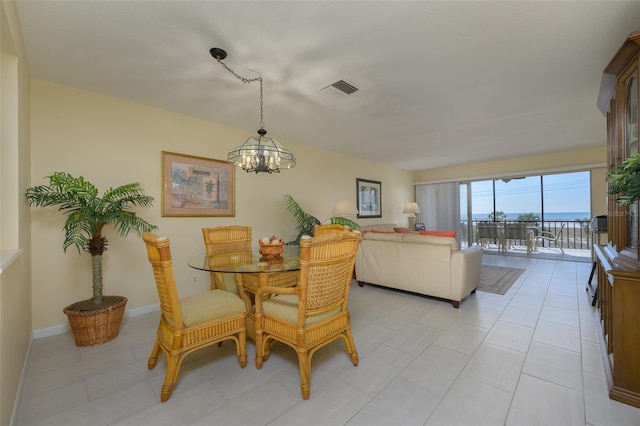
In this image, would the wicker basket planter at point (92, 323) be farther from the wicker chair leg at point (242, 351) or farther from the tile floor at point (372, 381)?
the wicker chair leg at point (242, 351)

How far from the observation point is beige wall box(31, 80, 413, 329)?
2426 millimetres

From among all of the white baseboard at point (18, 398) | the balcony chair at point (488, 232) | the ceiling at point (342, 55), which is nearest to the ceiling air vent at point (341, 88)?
the ceiling at point (342, 55)

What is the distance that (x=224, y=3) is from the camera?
1545mm

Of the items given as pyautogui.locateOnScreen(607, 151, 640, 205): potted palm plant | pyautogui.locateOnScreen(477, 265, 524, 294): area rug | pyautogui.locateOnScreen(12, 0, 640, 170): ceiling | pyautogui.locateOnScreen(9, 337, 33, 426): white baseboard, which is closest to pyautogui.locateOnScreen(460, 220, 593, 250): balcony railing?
pyautogui.locateOnScreen(477, 265, 524, 294): area rug

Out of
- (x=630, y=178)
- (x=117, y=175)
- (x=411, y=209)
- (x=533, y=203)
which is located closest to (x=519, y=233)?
(x=533, y=203)

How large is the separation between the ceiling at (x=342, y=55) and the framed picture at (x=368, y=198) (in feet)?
8.10

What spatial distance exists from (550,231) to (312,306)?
841 centimetres

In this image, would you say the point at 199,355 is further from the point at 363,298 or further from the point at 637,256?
the point at 637,256

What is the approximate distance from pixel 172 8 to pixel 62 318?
290cm

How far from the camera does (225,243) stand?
2826mm

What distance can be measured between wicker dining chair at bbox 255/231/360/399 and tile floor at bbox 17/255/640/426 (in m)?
0.21

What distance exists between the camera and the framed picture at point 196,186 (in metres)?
3.12

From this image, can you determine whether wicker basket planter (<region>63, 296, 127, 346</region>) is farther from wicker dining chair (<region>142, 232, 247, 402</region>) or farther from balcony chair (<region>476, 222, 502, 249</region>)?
balcony chair (<region>476, 222, 502, 249</region>)

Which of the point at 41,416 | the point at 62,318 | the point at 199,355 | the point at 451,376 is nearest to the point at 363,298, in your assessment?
the point at 451,376
